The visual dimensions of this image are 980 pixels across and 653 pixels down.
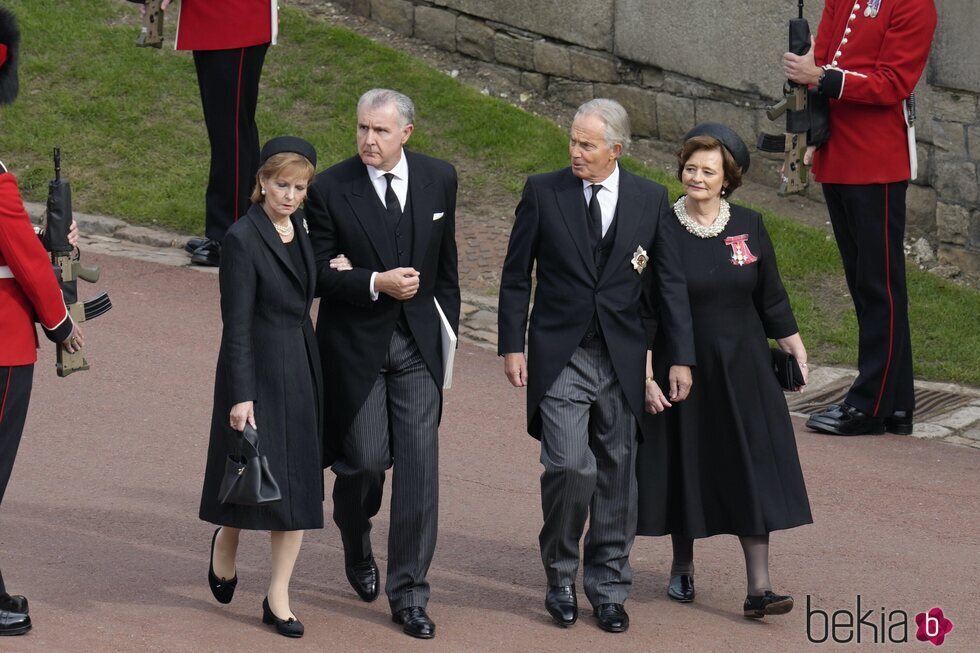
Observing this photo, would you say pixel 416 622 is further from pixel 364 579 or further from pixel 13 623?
pixel 13 623

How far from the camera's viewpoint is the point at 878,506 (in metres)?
7.23

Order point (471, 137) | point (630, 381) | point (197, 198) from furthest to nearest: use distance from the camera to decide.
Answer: point (471, 137) < point (197, 198) < point (630, 381)

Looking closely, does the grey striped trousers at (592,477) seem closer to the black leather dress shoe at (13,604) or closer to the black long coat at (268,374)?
the black long coat at (268,374)

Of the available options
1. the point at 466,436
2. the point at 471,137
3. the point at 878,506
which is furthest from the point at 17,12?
the point at 878,506

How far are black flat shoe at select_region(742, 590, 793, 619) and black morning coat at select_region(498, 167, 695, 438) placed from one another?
0.74m

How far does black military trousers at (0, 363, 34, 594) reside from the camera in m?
5.60

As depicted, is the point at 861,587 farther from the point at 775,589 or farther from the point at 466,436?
the point at 466,436

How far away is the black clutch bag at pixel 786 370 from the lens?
616cm

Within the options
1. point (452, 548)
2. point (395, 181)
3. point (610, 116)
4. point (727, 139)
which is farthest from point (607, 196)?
point (452, 548)

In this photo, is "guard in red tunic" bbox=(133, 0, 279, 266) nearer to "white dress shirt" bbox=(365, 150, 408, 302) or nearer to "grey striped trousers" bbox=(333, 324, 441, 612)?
"white dress shirt" bbox=(365, 150, 408, 302)

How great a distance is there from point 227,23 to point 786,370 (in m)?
4.75

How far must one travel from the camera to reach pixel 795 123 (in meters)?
8.38

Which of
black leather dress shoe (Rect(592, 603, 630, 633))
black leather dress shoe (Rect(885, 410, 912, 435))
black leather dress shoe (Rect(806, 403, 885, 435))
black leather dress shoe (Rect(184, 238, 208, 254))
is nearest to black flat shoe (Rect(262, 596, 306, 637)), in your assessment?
black leather dress shoe (Rect(592, 603, 630, 633))

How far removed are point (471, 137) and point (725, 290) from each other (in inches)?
235
